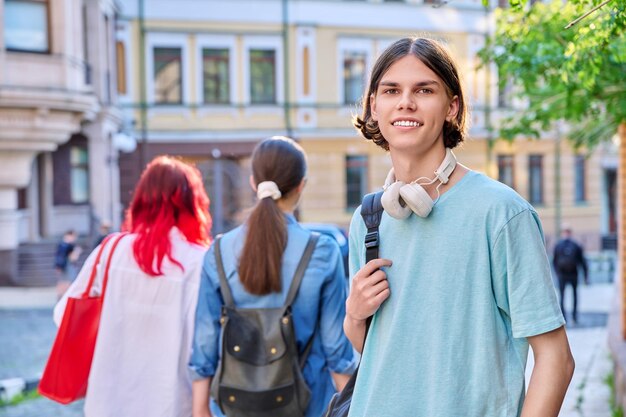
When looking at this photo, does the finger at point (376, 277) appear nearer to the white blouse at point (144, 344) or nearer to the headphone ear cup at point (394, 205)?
the headphone ear cup at point (394, 205)

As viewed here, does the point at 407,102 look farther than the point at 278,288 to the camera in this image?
No

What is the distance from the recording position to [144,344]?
3785 mm

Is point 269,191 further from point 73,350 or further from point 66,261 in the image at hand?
point 66,261

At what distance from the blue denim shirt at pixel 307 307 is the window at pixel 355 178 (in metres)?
24.2

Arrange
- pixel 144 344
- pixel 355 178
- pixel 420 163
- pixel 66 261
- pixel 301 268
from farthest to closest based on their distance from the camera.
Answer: pixel 355 178, pixel 66 261, pixel 144 344, pixel 301 268, pixel 420 163

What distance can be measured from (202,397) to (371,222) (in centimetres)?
172

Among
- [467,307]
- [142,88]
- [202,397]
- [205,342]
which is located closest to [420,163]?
[467,307]

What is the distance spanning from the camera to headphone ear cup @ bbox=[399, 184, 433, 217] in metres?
1.91

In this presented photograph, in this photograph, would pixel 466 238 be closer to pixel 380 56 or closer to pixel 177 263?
pixel 380 56

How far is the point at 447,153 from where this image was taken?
6.83 feet

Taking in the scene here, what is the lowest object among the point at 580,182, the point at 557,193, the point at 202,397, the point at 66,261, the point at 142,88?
the point at 66,261

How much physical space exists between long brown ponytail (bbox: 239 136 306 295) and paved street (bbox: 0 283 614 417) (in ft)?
16.0

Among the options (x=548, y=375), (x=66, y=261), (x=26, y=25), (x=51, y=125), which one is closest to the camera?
(x=548, y=375)

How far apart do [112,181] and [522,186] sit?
15.3 meters
